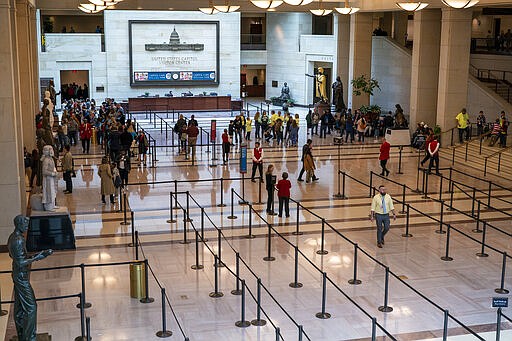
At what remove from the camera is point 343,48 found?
39.5m

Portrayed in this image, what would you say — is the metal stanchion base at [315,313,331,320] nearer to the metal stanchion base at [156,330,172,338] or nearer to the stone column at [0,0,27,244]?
the metal stanchion base at [156,330,172,338]

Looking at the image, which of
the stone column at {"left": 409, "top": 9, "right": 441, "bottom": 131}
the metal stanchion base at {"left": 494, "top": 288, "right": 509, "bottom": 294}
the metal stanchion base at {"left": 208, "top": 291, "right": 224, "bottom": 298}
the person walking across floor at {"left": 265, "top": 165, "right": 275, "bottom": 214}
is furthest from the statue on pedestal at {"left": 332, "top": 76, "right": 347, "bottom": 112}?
the metal stanchion base at {"left": 208, "top": 291, "right": 224, "bottom": 298}

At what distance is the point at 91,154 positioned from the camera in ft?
91.8

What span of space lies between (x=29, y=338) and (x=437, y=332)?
610 centimetres

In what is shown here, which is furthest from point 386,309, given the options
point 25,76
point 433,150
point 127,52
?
point 127,52

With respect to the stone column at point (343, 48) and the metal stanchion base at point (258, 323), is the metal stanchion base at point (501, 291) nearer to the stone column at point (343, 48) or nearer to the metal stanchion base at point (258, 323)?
the metal stanchion base at point (258, 323)

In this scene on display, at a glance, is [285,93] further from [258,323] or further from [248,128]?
[258,323]

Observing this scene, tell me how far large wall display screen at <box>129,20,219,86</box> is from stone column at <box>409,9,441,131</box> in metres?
16.6

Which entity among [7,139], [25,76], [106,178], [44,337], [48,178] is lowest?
[44,337]

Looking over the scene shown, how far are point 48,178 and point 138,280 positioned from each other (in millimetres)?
4297

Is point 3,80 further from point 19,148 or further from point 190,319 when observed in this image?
point 190,319

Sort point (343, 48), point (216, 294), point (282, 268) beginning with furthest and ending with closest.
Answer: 1. point (343, 48)
2. point (282, 268)
3. point (216, 294)

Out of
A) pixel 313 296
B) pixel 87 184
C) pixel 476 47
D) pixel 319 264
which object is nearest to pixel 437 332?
pixel 313 296

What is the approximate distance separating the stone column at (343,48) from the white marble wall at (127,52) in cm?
853
